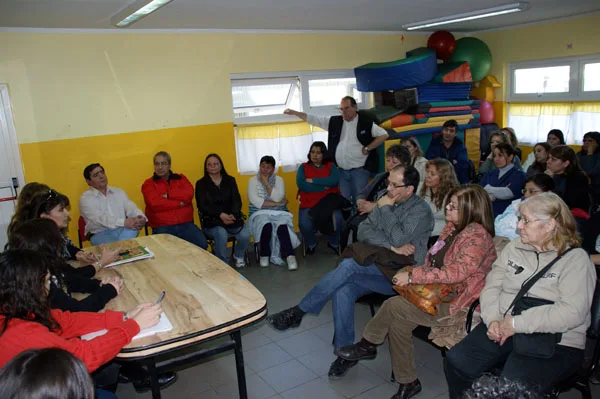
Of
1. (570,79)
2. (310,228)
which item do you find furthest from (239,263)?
(570,79)

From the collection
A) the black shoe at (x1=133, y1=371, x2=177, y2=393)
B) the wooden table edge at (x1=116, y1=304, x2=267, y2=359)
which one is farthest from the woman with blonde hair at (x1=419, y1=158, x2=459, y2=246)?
the black shoe at (x1=133, y1=371, x2=177, y2=393)

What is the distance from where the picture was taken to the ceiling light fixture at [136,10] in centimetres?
371

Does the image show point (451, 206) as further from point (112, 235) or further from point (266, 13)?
point (112, 235)

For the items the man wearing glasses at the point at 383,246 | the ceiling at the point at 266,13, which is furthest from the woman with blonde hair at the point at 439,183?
the ceiling at the point at 266,13

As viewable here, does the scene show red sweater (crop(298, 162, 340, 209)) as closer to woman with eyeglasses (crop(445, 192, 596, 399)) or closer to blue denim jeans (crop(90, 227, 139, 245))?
blue denim jeans (crop(90, 227, 139, 245))

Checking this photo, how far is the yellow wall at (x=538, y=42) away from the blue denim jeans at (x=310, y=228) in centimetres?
363

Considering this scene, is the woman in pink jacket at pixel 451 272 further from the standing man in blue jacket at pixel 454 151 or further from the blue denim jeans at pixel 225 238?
the standing man in blue jacket at pixel 454 151

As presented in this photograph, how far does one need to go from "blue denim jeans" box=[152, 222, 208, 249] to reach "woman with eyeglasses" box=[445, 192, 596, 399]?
3.34m

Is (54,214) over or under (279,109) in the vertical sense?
under

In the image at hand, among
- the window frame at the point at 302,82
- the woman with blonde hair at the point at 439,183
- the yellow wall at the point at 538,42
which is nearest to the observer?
the woman with blonde hair at the point at 439,183

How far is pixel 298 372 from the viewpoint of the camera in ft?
11.1

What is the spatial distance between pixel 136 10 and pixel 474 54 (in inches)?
195

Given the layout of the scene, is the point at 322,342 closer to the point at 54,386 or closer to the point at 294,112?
the point at 54,386

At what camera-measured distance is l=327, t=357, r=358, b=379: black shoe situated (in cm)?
324
